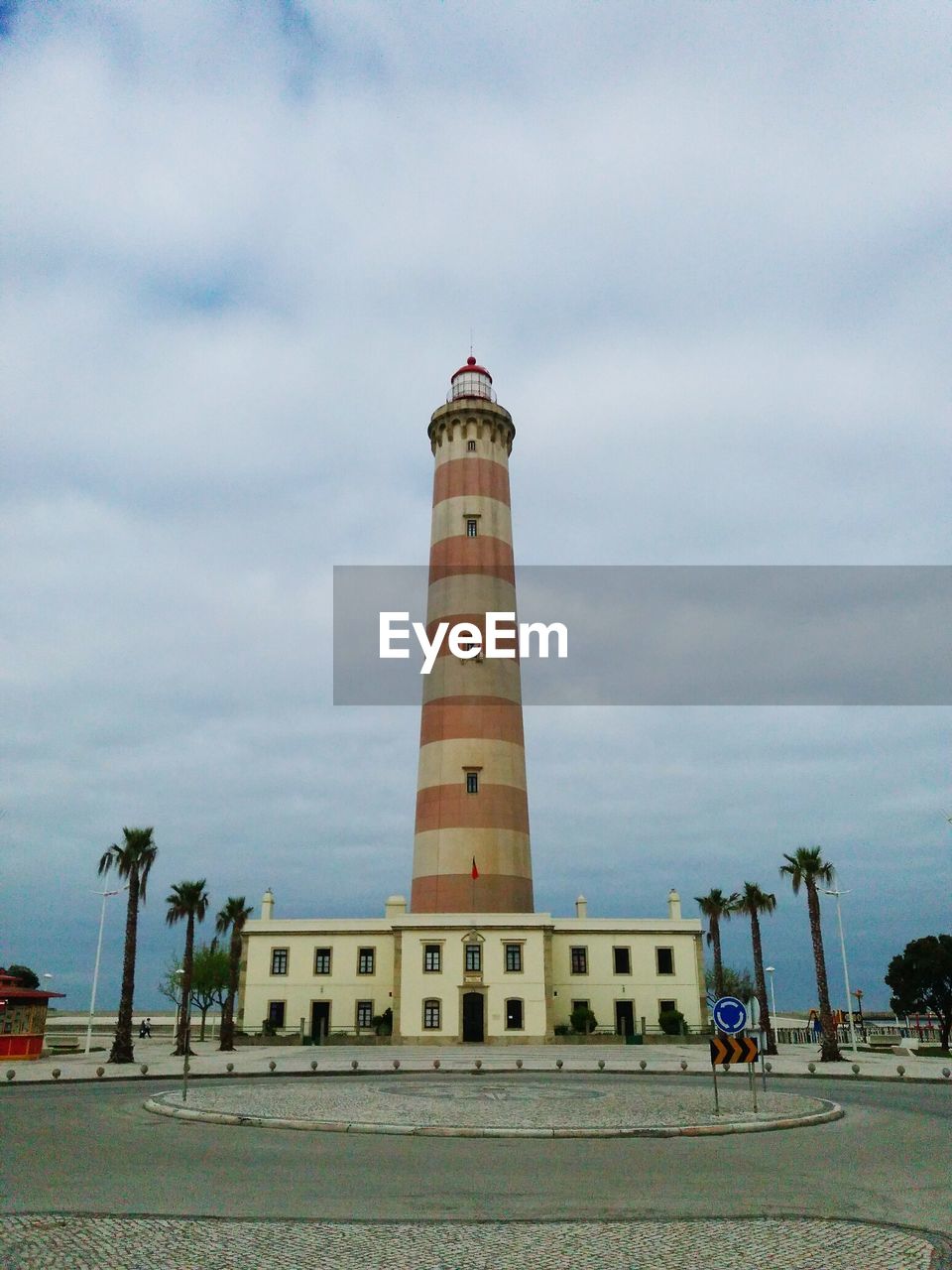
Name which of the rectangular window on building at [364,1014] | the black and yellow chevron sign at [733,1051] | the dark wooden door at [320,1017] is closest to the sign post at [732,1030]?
the black and yellow chevron sign at [733,1051]

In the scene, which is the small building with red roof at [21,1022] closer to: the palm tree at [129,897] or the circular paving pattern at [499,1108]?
the palm tree at [129,897]

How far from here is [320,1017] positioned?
164 feet

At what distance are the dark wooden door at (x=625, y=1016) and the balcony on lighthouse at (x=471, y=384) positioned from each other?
3244cm

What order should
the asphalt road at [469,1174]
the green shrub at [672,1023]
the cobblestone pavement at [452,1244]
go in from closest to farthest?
1. the cobblestone pavement at [452,1244]
2. the asphalt road at [469,1174]
3. the green shrub at [672,1023]

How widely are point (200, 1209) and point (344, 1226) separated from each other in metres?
1.64

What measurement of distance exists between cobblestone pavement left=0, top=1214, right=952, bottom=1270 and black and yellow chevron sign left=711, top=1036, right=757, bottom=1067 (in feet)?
27.8

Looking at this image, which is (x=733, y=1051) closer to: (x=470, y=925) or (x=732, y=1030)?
(x=732, y=1030)

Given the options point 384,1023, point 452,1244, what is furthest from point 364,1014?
Result: point 452,1244

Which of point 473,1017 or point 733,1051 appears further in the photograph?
point 473,1017

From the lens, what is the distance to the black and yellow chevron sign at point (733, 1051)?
56.0 ft

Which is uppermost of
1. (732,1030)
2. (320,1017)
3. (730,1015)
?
(730,1015)

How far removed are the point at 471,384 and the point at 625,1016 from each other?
34.5 metres

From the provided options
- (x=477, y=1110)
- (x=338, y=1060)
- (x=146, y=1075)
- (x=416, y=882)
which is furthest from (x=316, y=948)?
(x=477, y=1110)

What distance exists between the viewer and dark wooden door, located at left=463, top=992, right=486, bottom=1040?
45406 millimetres
